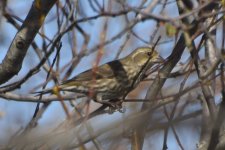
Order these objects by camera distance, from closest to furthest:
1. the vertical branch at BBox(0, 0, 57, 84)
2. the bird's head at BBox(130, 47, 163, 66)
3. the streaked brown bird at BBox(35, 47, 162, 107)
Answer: the vertical branch at BBox(0, 0, 57, 84), the streaked brown bird at BBox(35, 47, 162, 107), the bird's head at BBox(130, 47, 163, 66)

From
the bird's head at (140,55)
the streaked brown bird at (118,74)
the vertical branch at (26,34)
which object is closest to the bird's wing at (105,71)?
the streaked brown bird at (118,74)

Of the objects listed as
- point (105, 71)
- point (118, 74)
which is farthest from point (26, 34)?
point (118, 74)

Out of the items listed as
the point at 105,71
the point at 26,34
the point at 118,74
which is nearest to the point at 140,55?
the point at 118,74

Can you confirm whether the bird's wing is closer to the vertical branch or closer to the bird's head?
the bird's head

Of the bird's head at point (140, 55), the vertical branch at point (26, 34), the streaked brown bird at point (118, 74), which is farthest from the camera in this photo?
the bird's head at point (140, 55)

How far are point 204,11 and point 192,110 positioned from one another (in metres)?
1.11

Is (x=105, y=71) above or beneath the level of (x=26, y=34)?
above

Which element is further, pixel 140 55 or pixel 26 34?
pixel 140 55

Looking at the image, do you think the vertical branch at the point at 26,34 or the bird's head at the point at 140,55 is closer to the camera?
the vertical branch at the point at 26,34

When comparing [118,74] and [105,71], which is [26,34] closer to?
[105,71]

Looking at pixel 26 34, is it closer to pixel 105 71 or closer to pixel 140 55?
pixel 105 71

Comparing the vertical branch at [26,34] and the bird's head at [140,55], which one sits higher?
the bird's head at [140,55]

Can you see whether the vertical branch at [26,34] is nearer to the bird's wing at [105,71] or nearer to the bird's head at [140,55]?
the bird's wing at [105,71]

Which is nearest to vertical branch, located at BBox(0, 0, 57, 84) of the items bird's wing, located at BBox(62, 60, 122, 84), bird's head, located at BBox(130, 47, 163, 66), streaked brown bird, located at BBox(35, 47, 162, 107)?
streaked brown bird, located at BBox(35, 47, 162, 107)
